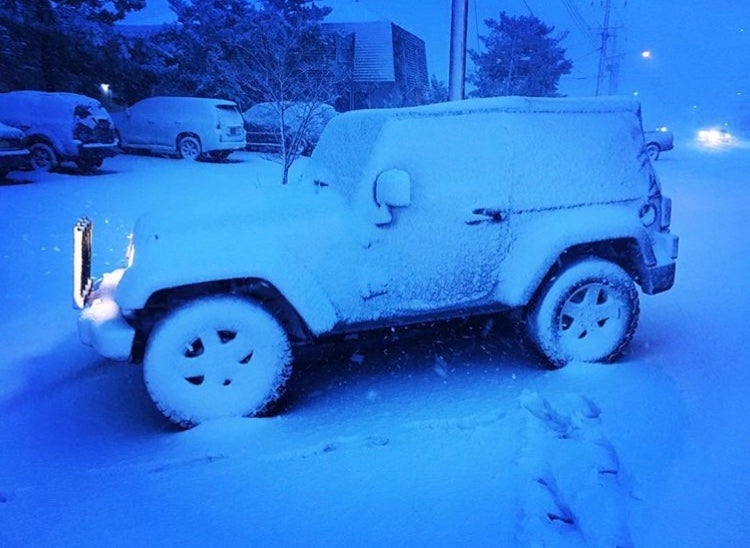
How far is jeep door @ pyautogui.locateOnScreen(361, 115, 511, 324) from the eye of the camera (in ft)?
11.4

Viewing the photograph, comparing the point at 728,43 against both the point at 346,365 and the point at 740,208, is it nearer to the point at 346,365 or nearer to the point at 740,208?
the point at 740,208

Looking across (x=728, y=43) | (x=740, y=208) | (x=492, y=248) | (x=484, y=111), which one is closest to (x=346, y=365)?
(x=492, y=248)

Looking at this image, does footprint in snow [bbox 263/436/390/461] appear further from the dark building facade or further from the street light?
the dark building facade

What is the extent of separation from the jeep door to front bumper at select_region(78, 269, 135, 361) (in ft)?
4.56

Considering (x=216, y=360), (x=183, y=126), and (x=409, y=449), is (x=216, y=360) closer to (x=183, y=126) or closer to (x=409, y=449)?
(x=409, y=449)

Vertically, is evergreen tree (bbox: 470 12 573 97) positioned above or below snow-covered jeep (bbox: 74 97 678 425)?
above

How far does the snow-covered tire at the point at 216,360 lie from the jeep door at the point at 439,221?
2.18 ft

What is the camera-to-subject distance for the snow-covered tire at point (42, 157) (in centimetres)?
1186

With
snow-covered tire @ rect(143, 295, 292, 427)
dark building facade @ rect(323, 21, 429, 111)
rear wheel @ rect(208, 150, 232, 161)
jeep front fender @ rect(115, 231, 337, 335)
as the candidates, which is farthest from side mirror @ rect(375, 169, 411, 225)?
dark building facade @ rect(323, 21, 429, 111)

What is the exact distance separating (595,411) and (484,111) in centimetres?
199

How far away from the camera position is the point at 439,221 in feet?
11.7

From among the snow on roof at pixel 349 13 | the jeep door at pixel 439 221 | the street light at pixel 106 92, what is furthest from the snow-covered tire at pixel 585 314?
the snow on roof at pixel 349 13

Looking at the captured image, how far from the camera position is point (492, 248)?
368 cm

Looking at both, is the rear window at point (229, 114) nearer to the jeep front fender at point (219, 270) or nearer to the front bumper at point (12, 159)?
the front bumper at point (12, 159)
